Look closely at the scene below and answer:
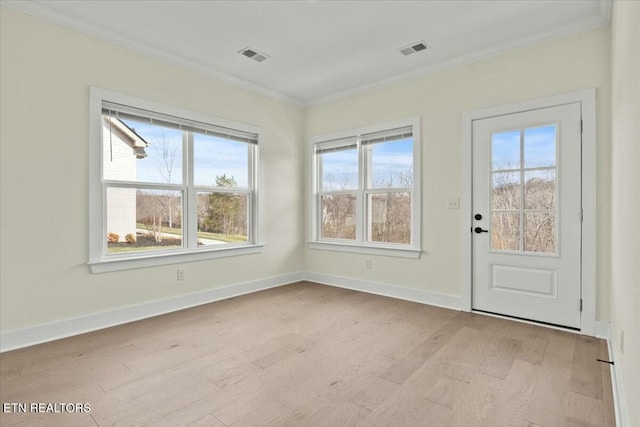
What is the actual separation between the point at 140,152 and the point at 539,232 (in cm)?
395

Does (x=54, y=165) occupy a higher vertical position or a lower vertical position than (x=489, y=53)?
lower

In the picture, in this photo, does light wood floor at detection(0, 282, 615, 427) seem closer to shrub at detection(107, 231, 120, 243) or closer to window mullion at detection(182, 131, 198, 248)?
shrub at detection(107, 231, 120, 243)

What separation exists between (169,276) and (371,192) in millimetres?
2614

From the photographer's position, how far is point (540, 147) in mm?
3121

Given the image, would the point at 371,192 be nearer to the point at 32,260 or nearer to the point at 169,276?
the point at 169,276

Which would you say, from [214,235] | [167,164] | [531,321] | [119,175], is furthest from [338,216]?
[119,175]

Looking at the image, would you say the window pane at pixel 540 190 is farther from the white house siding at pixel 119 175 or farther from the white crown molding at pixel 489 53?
the white house siding at pixel 119 175

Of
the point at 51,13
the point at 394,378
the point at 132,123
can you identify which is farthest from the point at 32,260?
the point at 394,378

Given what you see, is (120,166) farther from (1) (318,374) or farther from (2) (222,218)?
(1) (318,374)

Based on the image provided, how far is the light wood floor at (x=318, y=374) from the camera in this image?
1.79 metres

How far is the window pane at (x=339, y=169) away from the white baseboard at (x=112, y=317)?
1.68 metres

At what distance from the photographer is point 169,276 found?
3.60m

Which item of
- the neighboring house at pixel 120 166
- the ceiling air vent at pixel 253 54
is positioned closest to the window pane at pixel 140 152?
the neighboring house at pixel 120 166

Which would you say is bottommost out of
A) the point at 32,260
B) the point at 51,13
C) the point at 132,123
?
the point at 32,260
